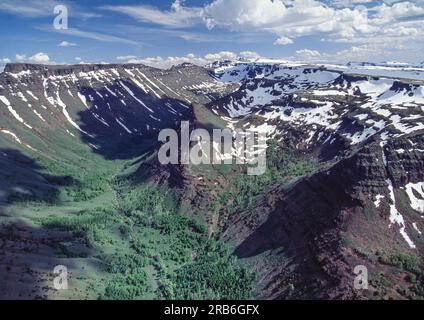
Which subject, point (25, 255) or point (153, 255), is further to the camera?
point (153, 255)

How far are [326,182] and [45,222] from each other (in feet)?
350

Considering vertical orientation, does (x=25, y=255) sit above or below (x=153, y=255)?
above

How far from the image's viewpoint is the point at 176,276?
143m

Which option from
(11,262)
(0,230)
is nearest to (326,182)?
(11,262)

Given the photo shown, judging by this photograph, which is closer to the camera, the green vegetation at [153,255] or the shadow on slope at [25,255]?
the shadow on slope at [25,255]

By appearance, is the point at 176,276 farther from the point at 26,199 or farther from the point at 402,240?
the point at 26,199

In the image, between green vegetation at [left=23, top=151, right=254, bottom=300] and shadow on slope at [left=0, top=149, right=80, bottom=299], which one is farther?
green vegetation at [left=23, top=151, right=254, bottom=300]
